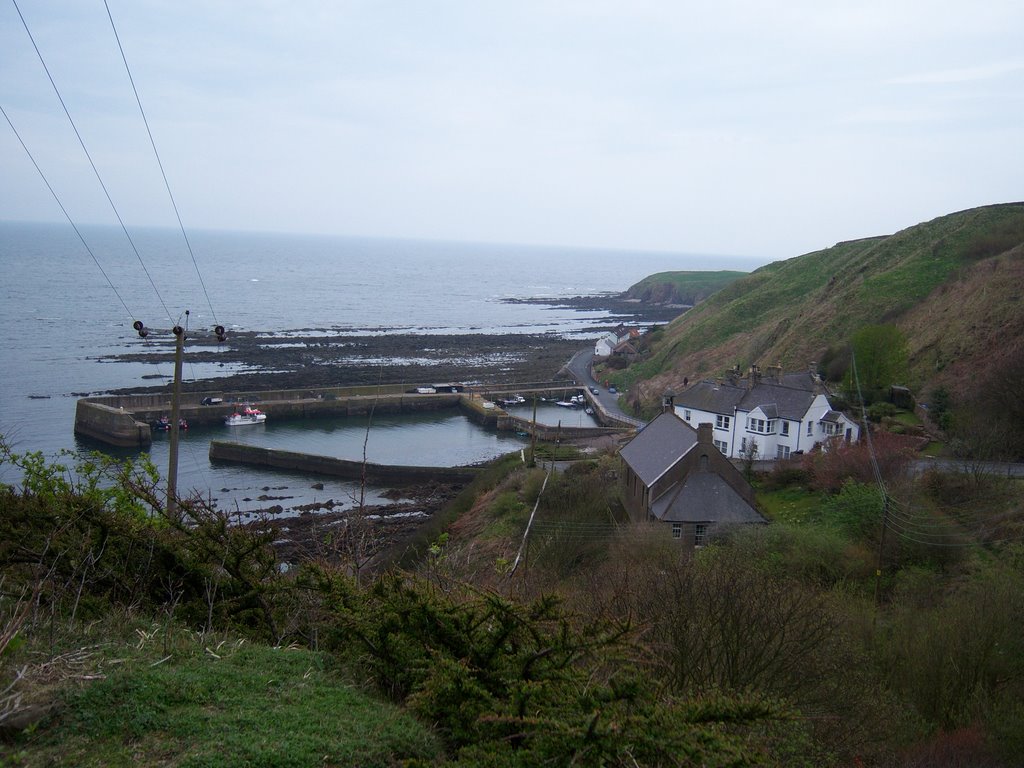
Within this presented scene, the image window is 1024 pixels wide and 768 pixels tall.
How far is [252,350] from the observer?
273ft

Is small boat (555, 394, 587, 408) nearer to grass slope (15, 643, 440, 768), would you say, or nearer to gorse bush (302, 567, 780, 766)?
gorse bush (302, 567, 780, 766)

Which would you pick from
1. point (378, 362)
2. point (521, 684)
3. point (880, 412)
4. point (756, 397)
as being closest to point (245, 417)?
point (378, 362)

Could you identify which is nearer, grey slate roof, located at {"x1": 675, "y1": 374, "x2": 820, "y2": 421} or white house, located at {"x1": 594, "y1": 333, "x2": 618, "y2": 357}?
grey slate roof, located at {"x1": 675, "y1": 374, "x2": 820, "y2": 421}

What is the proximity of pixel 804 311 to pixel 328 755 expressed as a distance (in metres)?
68.3

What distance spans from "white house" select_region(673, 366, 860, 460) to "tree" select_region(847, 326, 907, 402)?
140 inches

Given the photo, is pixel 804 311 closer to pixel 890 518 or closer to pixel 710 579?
pixel 890 518

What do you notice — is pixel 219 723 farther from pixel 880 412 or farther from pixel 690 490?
pixel 880 412

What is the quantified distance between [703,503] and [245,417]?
3799 cm

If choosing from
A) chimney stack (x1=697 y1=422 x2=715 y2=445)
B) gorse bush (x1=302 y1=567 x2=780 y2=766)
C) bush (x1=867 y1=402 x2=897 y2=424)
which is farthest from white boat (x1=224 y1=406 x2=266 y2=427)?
gorse bush (x1=302 y1=567 x2=780 y2=766)

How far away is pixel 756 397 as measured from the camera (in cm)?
3872

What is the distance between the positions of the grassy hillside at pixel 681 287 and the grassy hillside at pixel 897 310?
70.6 m

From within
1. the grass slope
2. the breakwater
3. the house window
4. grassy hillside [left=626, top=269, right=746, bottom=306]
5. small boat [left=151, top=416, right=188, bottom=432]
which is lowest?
small boat [left=151, top=416, right=188, bottom=432]

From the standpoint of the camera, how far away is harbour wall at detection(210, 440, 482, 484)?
4453 cm

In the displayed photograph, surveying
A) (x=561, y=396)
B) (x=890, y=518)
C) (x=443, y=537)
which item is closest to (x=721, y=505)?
(x=890, y=518)
